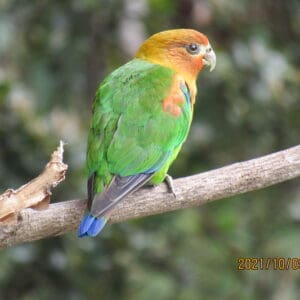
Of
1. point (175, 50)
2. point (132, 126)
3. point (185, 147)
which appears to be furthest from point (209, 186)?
point (185, 147)

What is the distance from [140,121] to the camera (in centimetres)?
420

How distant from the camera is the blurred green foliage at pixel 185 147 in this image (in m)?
4.85

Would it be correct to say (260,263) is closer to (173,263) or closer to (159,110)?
(173,263)

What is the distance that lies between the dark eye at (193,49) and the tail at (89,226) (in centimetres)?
120

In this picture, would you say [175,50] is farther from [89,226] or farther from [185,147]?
[89,226]

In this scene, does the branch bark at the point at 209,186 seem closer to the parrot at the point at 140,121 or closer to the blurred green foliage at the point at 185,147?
the parrot at the point at 140,121

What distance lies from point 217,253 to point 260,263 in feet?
0.75

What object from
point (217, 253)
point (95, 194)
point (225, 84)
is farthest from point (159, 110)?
point (217, 253)

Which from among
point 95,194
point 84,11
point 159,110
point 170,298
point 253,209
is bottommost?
point 170,298

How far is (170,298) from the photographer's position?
5191 mm

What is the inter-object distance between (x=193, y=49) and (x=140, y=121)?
25.8 inches
